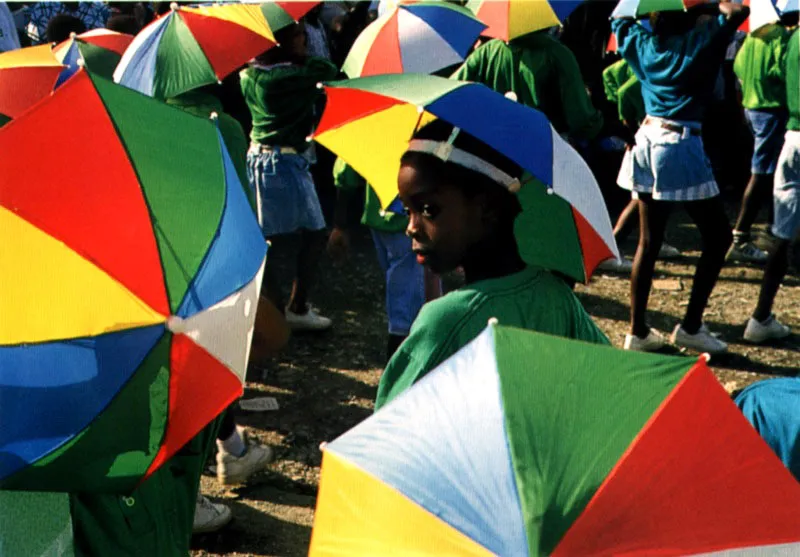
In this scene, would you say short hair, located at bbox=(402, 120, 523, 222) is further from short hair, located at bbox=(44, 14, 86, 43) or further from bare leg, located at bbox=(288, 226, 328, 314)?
short hair, located at bbox=(44, 14, 86, 43)

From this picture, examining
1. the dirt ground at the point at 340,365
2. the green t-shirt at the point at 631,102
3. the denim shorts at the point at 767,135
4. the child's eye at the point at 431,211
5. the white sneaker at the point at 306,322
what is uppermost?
the child's eye at the point at 431,211

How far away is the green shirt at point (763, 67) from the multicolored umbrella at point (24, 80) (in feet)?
14.3

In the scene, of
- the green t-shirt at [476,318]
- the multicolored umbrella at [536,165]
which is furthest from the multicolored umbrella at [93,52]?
the green t-shirt at [476,318]

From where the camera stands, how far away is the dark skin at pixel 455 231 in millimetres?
2643

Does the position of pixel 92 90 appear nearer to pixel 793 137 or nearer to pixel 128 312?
pixel 128 312

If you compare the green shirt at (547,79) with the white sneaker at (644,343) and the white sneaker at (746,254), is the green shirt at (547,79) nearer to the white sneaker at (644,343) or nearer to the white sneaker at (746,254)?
the white sneaker at (644,343)

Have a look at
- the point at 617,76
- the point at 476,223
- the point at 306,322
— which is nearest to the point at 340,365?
the point at 306,322

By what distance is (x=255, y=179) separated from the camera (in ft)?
20.6

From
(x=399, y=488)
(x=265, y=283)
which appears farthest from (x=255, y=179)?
(x=399, y=488)

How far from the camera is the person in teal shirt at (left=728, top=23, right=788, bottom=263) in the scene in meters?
7.04

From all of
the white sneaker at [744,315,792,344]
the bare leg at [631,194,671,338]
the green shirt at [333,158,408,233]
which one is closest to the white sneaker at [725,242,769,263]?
the white sneaker at [744,315,792,344]

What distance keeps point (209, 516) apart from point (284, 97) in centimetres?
→ 234

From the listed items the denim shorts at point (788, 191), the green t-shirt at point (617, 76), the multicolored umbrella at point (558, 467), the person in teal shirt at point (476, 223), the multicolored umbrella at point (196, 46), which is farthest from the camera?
the green t-shirt at point (617, 76)

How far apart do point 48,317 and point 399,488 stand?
771 mm
